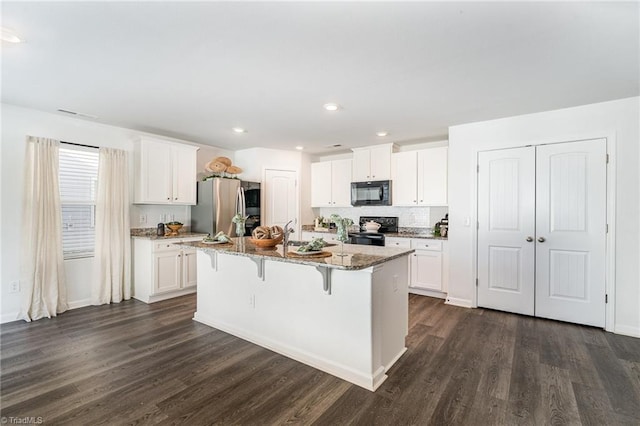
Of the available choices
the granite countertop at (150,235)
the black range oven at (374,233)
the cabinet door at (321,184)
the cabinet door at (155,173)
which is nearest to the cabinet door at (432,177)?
the black range oven at (374,233)

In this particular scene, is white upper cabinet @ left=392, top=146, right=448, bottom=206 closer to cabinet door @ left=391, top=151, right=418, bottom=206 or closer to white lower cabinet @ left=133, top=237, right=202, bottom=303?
cabinet door @ left=391, top=151, right=418, bottom=206

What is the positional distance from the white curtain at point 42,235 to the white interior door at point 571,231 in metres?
5.69

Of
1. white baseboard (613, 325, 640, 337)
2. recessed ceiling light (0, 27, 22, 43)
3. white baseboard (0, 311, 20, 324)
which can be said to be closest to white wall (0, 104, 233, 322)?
white baseboard (0, 311, 20, 324)

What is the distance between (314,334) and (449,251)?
2.53 m

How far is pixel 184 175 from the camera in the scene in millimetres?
4730

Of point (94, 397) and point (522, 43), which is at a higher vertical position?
point (522, 43)

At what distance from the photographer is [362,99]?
3.11 m

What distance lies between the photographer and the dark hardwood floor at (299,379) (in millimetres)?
1896

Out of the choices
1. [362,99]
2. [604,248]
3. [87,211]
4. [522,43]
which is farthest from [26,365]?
[604,248]

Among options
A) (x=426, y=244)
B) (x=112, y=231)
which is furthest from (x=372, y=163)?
(x=112, y=231)

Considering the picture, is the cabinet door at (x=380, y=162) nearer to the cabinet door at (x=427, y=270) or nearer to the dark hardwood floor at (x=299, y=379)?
the cabinet door at (x=427, y=270)

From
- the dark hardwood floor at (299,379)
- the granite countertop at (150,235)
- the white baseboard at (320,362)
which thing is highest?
the granite countertop at (150,235)

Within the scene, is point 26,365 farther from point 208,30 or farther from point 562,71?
point 562,71

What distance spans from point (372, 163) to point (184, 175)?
3.05 metres
